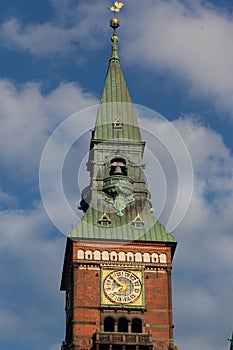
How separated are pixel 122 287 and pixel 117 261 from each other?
2024 mm

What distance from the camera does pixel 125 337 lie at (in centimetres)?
7225

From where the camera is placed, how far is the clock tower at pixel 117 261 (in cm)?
7338

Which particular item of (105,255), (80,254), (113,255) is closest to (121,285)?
(113,255)

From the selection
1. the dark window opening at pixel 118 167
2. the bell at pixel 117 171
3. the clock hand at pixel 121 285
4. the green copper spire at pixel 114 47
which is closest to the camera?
the clock hand at pixel 121 285

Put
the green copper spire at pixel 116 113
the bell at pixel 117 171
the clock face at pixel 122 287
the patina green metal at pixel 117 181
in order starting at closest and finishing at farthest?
the clock face at pixel 122 287 < the patina green metal at pixel 117 181 < the bell at pixel 117 171 < the green copper spire at pixel 116 113

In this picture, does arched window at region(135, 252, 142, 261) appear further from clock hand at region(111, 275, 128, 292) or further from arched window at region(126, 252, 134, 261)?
clock hand at region(111, 275, 128, 292)

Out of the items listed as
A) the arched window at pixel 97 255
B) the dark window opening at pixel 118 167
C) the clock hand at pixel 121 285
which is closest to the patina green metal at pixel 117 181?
the dark window opening at pixel 118 167

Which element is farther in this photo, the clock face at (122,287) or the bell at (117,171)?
the bell at (117,171)

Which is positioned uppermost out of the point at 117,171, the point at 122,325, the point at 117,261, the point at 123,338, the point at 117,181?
the point at 117,171

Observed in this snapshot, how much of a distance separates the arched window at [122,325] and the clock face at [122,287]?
3.81ft

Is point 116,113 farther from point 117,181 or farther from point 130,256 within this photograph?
point 130,256

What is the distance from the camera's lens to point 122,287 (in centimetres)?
7475

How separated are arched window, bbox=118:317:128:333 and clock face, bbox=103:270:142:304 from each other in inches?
45.8

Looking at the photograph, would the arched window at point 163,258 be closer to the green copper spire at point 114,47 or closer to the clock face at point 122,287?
the clock face at point 122,287
